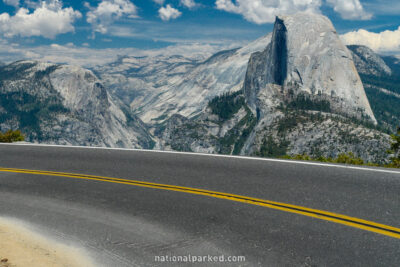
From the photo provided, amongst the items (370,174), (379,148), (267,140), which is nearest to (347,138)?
(379,148)

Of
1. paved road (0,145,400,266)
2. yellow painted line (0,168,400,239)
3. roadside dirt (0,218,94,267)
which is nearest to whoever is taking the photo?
paved road (0,145,400,266)

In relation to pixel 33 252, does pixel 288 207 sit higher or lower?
higher

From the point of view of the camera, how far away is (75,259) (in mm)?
6344

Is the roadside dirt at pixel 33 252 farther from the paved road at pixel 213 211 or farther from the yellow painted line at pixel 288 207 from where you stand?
the yellow painted line at pixel 288 207

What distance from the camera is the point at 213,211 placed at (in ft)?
25.3

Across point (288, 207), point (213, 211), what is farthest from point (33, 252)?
point (288, 207)

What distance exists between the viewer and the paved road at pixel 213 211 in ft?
19.7

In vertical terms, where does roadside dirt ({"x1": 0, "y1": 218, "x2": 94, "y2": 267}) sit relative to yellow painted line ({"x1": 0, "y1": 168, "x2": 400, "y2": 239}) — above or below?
below

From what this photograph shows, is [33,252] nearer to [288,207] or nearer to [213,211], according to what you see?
[213,211]

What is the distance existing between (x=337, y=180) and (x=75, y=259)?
7.14m

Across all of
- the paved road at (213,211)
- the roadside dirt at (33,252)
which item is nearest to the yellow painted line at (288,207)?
the paved road at (213,211)

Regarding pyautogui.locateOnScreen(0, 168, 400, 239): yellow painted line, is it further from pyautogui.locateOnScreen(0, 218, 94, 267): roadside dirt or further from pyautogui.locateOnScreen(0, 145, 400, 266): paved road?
pyautogui.locateOnScreen(0, 218, 94, 267): roadside dirt

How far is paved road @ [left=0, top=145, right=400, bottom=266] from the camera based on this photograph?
236 inches

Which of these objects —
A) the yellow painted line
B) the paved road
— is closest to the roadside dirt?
the paved road
